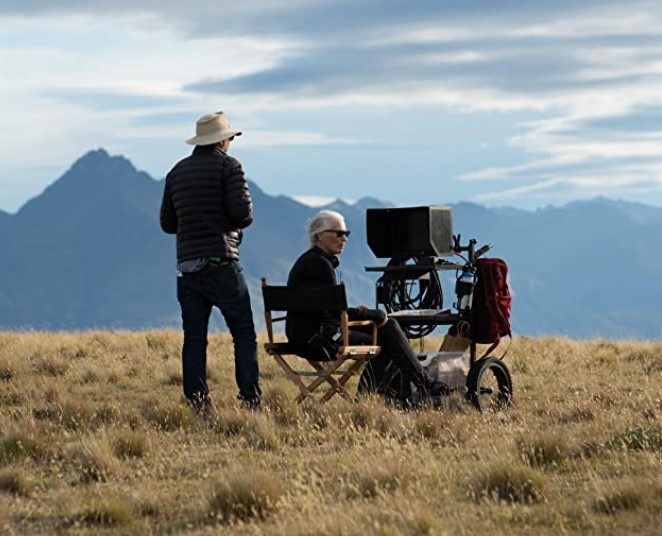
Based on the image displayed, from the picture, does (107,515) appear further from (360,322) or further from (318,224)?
(318,224)

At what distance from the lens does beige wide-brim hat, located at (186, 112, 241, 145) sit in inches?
395

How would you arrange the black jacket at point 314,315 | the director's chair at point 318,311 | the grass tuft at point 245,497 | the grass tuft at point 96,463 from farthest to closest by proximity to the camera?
the black jacket at point 314,315 < the director's chair at point 318,311 < the grass tuft at point 96,463 < the grass tuft at point 245,497

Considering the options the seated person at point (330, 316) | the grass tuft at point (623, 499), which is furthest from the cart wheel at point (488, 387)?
the grass tuft at point (623, 499)

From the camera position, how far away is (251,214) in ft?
32.5

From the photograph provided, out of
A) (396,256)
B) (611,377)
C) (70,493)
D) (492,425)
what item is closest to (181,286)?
(396,256)

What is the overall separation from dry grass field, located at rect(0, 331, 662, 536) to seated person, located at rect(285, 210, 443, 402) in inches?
18.0

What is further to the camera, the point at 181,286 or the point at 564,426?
the point at 181,286

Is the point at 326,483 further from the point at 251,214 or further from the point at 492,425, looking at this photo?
the point at 251,214

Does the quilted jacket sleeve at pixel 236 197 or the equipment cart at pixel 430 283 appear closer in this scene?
the quilted jacket sleeve at pixel 236 197

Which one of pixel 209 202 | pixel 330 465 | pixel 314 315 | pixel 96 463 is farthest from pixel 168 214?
pixel 330 465

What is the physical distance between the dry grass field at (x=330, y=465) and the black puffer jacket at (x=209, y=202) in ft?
4.39

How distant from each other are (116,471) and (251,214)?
3262 millimetres

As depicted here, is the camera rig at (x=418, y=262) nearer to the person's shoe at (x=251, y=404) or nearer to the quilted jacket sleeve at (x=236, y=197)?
the quilted jacket sleeve at (x=236, y=197)

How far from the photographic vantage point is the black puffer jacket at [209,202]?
995 centimetres
